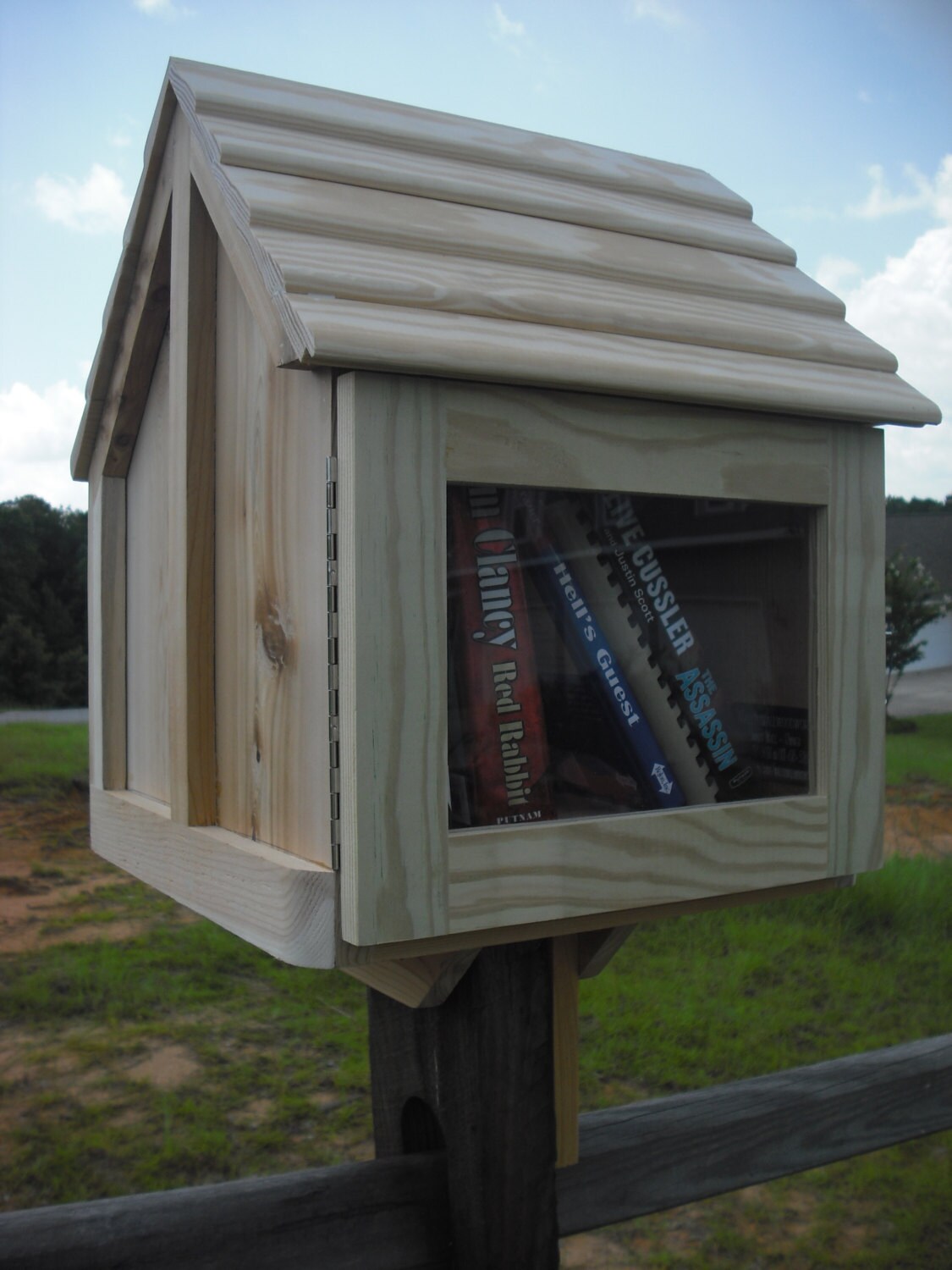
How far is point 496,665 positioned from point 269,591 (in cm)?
22

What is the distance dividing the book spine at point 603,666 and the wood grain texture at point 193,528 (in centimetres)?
36

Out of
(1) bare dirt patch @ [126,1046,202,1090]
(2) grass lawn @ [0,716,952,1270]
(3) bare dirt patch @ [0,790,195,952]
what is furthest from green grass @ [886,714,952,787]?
(1) bare dirt patch @ [126,1046,202,1090]

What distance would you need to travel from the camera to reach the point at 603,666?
1090 millimetres

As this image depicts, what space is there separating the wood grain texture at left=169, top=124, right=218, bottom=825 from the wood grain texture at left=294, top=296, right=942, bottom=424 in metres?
0.32

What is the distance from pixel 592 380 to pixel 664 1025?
10.1ft

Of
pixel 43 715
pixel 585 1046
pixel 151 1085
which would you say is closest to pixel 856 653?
pixel 585 1046

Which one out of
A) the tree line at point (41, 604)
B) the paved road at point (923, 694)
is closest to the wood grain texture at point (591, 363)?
the tree line at point (41, 604)

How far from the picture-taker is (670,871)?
40.0 inches

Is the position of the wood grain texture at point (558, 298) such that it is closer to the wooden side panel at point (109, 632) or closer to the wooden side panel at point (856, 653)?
the wooden side panel at point (856, 653)

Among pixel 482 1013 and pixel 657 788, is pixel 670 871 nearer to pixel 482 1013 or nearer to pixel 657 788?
pixel 657 788

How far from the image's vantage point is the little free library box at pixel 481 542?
882mm

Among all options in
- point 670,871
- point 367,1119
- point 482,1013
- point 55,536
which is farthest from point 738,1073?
point 55,536

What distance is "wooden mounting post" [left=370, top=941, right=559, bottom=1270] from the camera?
123 centimetres

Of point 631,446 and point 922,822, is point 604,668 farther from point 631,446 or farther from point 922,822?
point 922,822
